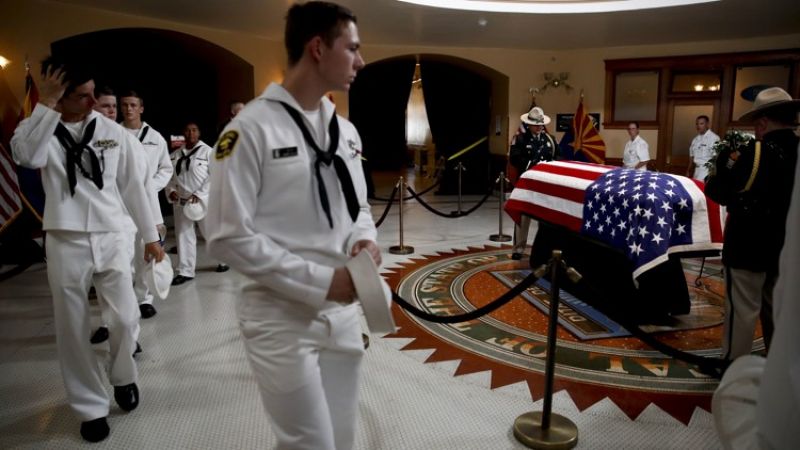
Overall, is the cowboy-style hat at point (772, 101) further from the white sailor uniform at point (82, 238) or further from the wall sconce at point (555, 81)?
the wall sconce at point (555, 81)

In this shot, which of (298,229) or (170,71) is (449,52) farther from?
(298,229)

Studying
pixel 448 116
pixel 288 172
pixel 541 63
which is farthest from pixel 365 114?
pixel 288 172

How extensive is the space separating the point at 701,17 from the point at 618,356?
774cm

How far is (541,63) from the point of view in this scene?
11.6 m

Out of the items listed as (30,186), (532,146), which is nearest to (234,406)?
(532,146)

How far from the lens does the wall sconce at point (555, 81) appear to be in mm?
11500

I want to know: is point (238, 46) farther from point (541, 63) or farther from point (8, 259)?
point (541, 63)

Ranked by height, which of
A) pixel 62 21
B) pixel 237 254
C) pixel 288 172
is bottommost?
pixel 237 254

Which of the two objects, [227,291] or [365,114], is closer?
[227,291]

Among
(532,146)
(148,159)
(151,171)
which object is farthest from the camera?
(532,146)

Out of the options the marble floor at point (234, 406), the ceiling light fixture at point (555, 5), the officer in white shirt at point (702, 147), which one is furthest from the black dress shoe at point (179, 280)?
the officer in white shirt at point (702, 147)

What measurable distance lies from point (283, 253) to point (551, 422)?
1844mm

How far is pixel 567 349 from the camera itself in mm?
3424

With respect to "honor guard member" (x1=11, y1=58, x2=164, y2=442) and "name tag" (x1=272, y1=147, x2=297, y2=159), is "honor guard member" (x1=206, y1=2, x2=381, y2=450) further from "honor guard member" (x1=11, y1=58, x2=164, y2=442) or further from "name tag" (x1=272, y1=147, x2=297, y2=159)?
"honor guard member" (x1=11, y1=58, x2=164, y2=442)
